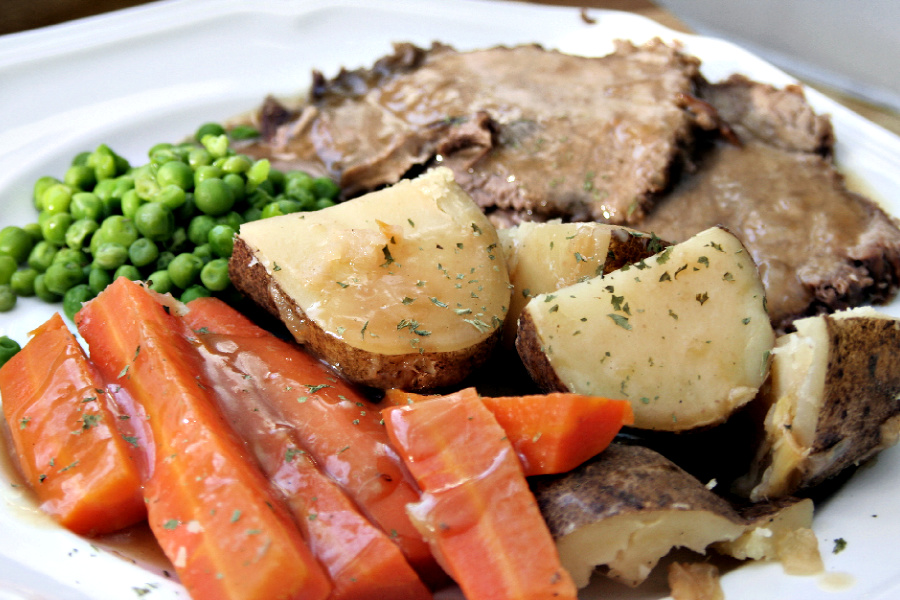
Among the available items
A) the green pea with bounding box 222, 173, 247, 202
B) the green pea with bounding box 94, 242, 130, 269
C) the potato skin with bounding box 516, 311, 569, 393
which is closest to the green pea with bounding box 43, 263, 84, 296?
the green pea with bounding box 94, 242, 130, 269

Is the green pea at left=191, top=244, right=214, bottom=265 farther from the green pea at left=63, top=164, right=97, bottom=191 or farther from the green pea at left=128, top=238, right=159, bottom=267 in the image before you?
the green pea at left=63, top=164, right=97, bottom=191

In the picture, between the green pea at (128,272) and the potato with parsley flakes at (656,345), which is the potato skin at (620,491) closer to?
the potato with parsley flakes at (656,345)

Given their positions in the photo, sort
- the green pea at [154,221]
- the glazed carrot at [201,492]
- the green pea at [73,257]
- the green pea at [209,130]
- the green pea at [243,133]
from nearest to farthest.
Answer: the glazed carrot at [201,492] < the green pea at [154,221] < the green pea at [73,257] < the green pea at [209,130] < the green pea at [243,133]

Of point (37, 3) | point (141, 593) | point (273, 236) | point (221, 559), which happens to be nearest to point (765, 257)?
point (273, 236)

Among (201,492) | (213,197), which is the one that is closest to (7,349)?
(213,197)

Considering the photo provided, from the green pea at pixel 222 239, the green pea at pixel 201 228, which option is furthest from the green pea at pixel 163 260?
the green pea at pixel 222 239

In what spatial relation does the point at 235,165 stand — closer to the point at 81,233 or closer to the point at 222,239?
the point at 222,239

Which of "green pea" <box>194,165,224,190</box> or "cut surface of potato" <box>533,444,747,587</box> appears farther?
"green pea" <box>194,165,224,190</box>

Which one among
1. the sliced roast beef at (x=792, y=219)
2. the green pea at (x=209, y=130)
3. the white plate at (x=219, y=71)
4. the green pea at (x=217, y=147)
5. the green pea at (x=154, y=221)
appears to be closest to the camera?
the white plate at (x=219, y=71)
